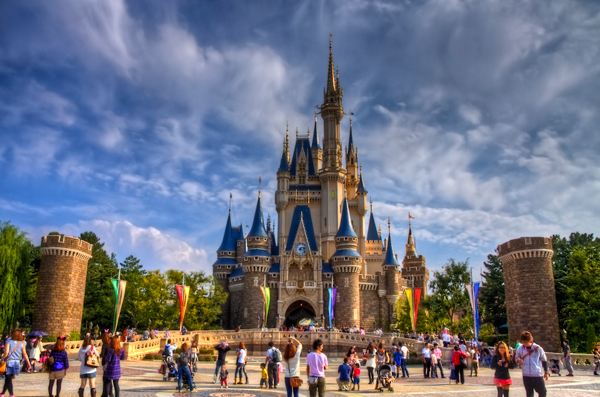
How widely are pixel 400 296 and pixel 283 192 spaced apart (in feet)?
65.1

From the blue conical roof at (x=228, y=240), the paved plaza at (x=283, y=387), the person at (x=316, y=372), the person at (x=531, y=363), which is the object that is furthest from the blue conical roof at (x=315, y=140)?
the person at (x=531, y=363)

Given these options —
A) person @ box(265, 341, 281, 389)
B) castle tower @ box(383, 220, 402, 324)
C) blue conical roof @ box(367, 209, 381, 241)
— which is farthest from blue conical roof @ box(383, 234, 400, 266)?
person @ box(265, 341, 281, 389)

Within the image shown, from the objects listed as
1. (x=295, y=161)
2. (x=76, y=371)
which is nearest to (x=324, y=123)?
(x=295, y=161)

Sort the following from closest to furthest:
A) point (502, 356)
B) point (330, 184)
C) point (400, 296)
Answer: point (502, 356)
point (400, 296)
point (330, 184)

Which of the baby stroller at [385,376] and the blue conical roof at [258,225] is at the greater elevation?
the blue conical roof at [258,225]

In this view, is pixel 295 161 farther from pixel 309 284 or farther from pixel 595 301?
pixel 595 301

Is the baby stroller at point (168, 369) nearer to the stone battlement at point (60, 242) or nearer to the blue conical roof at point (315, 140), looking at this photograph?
the stone battlement at point (60, 242)

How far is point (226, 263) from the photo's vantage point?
63625mm

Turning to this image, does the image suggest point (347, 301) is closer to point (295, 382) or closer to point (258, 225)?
point (258, 225)

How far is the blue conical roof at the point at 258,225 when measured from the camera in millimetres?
59812

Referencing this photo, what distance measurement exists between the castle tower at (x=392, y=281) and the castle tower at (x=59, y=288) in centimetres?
3431

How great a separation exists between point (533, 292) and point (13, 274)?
3855 centimetres

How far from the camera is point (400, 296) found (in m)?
61.5

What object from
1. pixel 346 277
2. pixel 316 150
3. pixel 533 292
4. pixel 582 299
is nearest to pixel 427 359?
pixel 533 292
